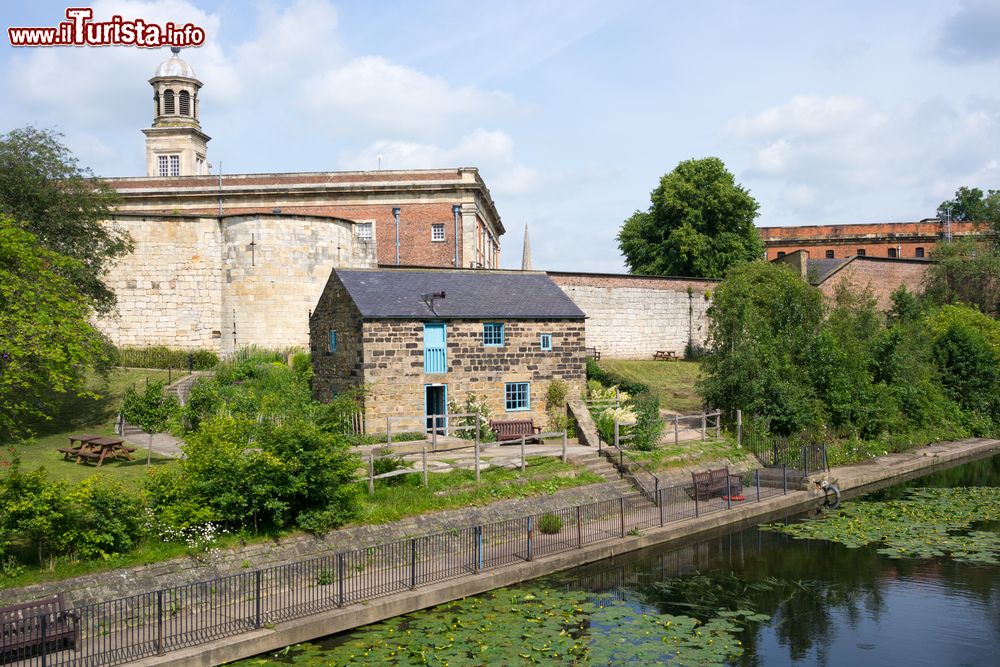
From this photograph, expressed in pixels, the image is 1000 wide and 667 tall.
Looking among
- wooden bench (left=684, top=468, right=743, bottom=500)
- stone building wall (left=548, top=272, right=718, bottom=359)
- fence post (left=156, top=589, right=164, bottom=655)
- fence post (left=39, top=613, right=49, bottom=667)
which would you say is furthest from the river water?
stone building wall (left=548, top=272, right=718, bottom=359)

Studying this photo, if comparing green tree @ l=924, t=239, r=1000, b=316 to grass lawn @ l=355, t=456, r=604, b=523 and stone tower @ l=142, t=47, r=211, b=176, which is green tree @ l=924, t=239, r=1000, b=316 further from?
stone tower @ l=142, t=47, r=211, b=176

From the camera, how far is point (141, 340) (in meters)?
36.9

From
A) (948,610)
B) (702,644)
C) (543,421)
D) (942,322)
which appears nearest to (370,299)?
(543,421)

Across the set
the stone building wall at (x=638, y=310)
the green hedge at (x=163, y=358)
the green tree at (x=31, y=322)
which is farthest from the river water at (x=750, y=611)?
the green hedge at (x=163, y=358)

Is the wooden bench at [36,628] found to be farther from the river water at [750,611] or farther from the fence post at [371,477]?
the fence post at [371,477]

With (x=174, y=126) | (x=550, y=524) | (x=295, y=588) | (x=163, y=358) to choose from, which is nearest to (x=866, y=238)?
(x=174, y=126)

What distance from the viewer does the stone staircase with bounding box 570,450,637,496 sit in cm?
2253

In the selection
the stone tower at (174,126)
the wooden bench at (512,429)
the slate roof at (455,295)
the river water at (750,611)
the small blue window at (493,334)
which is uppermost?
the stone tower at (174,126)

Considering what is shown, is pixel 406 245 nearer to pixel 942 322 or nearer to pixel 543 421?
pixel 543 421

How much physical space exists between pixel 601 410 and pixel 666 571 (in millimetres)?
9627

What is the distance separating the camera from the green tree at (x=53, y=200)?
24.5 m

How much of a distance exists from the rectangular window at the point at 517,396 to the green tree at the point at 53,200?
44.1ft

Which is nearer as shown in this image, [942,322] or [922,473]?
[922,473]

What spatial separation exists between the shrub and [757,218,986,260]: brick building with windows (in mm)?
62412
